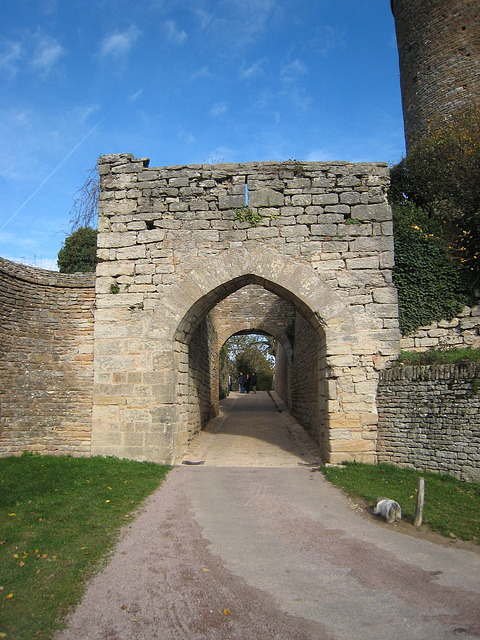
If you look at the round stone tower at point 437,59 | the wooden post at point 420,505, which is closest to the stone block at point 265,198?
the wooden post at point 420,505

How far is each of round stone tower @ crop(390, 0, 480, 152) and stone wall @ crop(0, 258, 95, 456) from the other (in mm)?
11952

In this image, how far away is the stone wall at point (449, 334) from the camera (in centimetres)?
854

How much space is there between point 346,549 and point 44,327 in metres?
6.80

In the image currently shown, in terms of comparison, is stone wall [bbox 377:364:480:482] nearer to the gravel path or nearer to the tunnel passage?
the tunnel passage

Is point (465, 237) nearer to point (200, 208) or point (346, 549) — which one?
point (200, 208)

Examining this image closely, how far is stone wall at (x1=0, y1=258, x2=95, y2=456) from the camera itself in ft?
27.9

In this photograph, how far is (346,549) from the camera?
468cm

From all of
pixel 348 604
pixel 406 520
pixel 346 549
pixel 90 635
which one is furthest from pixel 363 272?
pixel 90 635

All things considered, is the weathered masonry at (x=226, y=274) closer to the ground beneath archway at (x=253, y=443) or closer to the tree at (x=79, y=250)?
the ground beneath archway at (x=253, y=443)

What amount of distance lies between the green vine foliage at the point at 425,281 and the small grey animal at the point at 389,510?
388 centimetres

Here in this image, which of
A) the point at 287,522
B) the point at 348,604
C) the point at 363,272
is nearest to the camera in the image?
the point at 348,604

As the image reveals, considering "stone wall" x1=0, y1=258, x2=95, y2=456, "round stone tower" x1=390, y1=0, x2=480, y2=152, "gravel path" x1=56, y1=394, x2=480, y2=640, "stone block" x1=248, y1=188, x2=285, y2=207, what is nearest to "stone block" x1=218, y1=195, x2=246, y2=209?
"stone block" x1=248, y1=188, x2=285, y2=207

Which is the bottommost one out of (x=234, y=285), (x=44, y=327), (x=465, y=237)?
(x=44, y=327)

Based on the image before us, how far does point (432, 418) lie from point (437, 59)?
1398 centimetres
